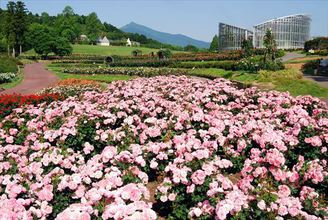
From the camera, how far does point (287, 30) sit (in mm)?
83438

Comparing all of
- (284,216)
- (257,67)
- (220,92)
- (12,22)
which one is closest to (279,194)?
(284,216)

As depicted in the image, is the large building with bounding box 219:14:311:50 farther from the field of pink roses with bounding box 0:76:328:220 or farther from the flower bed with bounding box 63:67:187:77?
the field of pink roses with bounding box 0:76:328:220

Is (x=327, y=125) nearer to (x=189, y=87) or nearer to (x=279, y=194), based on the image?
(x=279, y=194)

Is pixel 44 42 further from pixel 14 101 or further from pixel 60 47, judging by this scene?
pixel 14 101

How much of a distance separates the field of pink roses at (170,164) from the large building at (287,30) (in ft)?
232

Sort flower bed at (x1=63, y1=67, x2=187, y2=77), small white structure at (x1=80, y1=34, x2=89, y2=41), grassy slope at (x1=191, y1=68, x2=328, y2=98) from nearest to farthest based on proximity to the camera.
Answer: grassy slope at (x1=191, y1=68, x2=328, y2=98)
flower bed at (x1=63, y1=67, x2=187, y2=77)
small white structure at (x1=80, y1=34, x2=89, y2=41)

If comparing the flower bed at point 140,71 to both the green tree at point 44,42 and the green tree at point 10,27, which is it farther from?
the green tree at point 10,27

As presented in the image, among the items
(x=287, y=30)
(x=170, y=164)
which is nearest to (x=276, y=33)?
(x=287, y=30)

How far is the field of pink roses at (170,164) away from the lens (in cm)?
486

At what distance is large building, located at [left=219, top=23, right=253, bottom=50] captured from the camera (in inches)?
3101

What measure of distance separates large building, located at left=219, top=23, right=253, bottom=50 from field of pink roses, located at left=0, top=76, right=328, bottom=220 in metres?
70.0

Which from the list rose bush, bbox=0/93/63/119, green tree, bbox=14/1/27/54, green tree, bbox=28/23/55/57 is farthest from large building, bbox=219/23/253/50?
rose bush, bbox=0/93/63/119

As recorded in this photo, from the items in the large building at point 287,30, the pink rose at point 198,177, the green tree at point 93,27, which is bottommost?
the pink rose at point 198,177

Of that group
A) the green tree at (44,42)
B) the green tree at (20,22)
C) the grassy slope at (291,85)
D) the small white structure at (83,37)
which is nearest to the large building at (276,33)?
the green tree at (44,42)
